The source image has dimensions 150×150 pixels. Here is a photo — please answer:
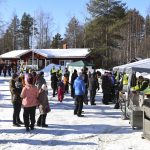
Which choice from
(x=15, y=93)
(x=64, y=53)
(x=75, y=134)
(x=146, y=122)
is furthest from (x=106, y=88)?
(x=64, y=53)

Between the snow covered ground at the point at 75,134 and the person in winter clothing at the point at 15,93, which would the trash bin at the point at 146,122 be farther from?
the person in winter clothing at the point at 15,93

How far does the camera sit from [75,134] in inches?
455

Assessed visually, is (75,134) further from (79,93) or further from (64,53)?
(64,53)

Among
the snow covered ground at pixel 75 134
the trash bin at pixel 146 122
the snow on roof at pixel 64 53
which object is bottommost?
the snow covered ground at pixel 75 134

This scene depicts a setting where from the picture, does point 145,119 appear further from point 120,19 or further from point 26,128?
point 120,19

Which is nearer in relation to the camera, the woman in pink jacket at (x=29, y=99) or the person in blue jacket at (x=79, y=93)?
the woman in pink jacket at (x=29, y=99)

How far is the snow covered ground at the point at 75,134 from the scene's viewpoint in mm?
10117

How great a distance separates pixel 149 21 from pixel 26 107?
222 ft

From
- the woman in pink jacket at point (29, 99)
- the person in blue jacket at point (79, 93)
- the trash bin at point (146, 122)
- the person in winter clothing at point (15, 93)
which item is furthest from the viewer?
the person in blue jacket at point (79, 93)

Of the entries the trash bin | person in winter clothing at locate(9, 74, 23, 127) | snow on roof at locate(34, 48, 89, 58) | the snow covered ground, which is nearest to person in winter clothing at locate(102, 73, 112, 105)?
the snow covered ground

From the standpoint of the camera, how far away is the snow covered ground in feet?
33.2

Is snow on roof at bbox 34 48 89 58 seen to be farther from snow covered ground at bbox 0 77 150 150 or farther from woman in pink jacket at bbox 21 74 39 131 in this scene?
woman in pink jacket at bbox 21 74 39 131

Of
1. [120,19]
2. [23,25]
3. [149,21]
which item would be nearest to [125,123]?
[120,19]

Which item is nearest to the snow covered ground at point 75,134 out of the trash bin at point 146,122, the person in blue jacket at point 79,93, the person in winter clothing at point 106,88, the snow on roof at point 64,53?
the trash bin at point 146,122
